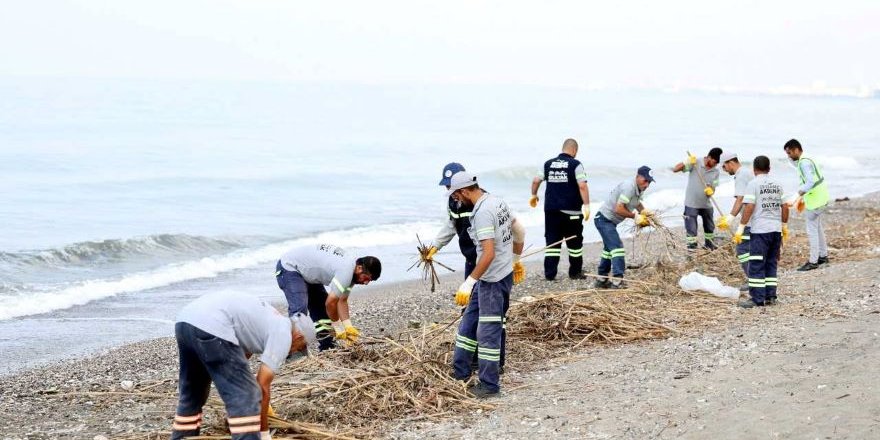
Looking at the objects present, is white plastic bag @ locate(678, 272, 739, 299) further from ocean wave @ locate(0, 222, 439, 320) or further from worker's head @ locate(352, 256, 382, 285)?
ocean wave @ locate(0, 222, 439, 320)

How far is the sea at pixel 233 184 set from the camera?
47.8ft

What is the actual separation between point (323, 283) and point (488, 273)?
2.10 metres

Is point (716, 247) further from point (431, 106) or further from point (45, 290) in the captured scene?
point (431, 106)

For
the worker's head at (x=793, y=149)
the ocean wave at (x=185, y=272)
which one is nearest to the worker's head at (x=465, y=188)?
the worker's head at (x=793, y=149)

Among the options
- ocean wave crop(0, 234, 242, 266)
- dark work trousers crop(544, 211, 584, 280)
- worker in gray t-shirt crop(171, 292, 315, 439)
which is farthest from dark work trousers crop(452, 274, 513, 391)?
ocean wave crop(0, 234, 242, 266)

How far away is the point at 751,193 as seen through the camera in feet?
32.1

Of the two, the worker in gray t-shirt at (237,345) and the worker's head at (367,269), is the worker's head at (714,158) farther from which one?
the worker in gray t-shirt at (237,345)

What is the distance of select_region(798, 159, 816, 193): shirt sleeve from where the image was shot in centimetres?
1220

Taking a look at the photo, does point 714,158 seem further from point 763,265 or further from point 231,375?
point 231,375

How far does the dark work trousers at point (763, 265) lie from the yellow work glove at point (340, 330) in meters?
4.03

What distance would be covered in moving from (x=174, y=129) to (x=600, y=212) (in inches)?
1659

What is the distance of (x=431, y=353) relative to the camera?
26.7 ft

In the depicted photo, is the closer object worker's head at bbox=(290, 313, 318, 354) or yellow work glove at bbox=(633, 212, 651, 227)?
worker's head at bbox=(290, 313, 318, 354)

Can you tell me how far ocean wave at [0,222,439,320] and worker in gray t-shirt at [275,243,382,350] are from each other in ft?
18.5
